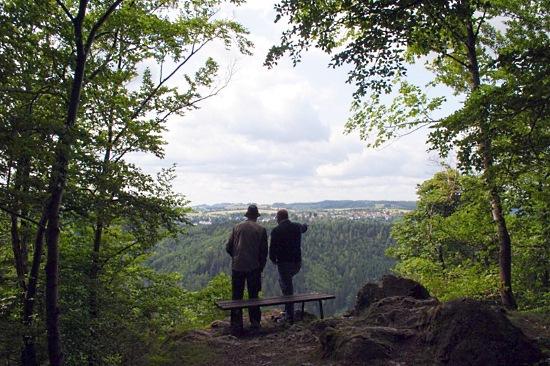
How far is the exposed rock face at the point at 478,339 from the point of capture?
4434 mm

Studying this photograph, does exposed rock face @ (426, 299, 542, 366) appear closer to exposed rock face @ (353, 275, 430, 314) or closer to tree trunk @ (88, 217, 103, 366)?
exposed rock face @ (353, 275, 430, 314)

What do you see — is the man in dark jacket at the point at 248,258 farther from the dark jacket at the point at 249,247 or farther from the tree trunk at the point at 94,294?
the tree trunk at the point at 94,294

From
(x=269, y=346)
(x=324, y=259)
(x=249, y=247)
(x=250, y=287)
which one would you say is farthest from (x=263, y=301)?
(x=324, y=259)

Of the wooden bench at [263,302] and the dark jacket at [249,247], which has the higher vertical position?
the dark jacket at [249,247]

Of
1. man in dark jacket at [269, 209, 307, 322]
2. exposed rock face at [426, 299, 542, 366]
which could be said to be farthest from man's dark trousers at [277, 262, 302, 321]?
exposed rock face at [426, 299, 542, 366]

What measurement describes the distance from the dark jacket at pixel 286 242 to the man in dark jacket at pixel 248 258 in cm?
41

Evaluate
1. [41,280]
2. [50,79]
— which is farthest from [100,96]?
[41,280]

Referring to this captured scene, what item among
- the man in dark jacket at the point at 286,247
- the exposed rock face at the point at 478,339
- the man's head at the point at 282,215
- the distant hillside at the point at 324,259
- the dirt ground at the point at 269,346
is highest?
the man's head at the point at 282,215

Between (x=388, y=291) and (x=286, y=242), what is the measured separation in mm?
2469

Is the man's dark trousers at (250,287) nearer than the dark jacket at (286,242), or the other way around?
the man's dark trousers at (250,287)

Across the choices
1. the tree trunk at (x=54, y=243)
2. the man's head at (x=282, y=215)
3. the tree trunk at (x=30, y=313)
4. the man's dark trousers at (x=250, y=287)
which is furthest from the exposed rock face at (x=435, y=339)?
the tree trunk at (x=30, y=313)

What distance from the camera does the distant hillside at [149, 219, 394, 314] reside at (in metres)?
120

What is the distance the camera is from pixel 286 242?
28.0 ft

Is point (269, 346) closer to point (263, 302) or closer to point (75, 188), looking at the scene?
point (263, 302)
